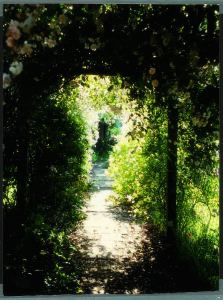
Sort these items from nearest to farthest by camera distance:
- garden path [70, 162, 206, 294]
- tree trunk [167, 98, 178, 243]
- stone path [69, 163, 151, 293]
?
garden path [70, 162, 206, 294]
stone path [69, 163, 151, 293]
tree trunk [167, 98, 178, 243]

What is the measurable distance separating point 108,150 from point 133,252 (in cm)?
1166

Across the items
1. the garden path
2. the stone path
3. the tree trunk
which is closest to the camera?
the garden path

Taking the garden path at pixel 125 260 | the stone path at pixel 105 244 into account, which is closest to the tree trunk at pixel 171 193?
the garden path at pixel 125 260

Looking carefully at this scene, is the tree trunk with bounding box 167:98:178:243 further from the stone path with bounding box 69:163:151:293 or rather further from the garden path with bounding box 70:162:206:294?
the stone path with bounding box 69:163:151:293

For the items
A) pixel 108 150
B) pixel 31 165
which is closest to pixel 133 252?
pixel 31 165

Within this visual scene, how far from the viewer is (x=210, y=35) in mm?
3975

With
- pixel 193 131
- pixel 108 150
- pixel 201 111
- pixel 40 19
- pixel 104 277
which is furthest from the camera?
pixel 108 150

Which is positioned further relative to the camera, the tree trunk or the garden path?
the tree trunk

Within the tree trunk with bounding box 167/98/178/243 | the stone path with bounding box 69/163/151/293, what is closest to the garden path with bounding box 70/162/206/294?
the stone path with bounding box 69/163/151/293

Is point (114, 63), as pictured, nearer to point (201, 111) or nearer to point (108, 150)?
point (201, 111)

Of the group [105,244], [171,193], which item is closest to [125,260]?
[105,244]

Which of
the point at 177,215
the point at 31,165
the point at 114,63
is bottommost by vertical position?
the point at 177,215

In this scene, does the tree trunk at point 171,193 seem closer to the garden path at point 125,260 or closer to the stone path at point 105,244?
the garden path at point 125,260

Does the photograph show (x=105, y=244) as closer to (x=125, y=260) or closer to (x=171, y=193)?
(x=125, y=260)
